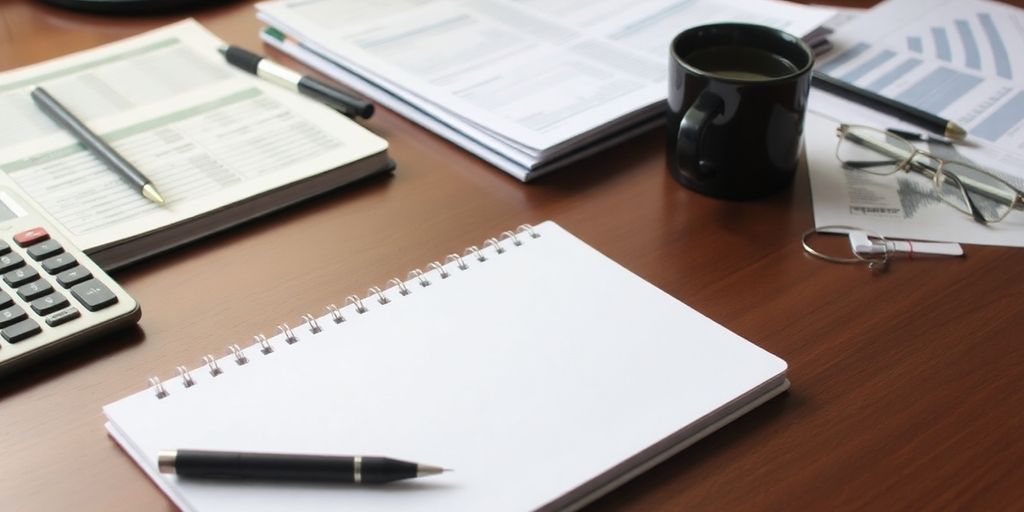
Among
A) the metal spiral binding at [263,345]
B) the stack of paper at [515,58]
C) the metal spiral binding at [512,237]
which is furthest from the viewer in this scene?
the stack of paper at [515,58]

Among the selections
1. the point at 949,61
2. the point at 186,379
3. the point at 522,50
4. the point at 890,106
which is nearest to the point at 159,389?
the point at 186,379

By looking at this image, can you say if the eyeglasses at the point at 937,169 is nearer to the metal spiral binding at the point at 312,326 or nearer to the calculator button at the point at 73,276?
the metal spiral binding at the point at 312,326

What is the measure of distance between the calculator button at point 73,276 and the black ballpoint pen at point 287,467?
0.19 metres

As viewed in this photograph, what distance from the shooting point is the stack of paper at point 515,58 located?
864 mm

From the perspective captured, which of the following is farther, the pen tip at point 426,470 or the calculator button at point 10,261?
the calculator button at point 10,261

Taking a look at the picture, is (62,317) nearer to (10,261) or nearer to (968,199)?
(10,261)

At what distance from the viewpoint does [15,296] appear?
66cm

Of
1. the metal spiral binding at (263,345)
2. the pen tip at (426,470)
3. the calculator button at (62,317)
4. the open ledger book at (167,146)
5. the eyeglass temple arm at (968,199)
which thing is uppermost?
the open ledger book at (167,146)

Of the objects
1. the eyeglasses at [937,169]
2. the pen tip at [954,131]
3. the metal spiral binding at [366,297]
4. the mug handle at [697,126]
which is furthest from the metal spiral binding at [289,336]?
the pen tip at [954,131]

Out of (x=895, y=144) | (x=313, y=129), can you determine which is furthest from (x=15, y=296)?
(x=895, y=144)

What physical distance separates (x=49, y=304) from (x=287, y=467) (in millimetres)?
230

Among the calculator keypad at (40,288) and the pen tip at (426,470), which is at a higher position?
the calculator keypad at (40,288)

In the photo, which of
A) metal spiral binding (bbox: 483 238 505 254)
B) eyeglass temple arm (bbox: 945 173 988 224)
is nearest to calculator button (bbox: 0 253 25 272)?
metal spiral binding (bbox: 483 238 505 254)

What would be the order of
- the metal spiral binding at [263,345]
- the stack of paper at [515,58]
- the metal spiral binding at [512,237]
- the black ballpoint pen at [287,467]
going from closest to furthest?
the black ballpoint pen at [287,467]
the metal spiral binding at [263,345]
the metal spiral binding at [512,237]
the stack of paper at [515,58]
